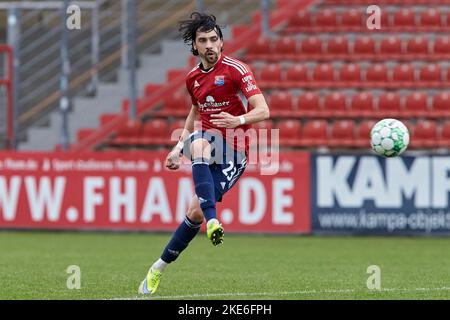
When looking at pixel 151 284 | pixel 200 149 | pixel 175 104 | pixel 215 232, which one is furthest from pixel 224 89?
pixel 175 104

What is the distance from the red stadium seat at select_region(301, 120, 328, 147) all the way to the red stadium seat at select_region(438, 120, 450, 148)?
1.98m

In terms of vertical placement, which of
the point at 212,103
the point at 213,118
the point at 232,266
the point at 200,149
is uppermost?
the point at 212,103

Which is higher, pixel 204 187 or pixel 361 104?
pixel 361 104

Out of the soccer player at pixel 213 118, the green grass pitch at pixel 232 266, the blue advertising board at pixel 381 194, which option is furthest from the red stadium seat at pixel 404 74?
the soccer player at pixel 213 118

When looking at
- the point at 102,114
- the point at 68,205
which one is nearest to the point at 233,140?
the point at 68,205

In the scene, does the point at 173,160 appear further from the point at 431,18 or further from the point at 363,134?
the point at 431,18

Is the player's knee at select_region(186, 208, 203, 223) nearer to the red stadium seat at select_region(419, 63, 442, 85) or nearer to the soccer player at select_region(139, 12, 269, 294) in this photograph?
the soccer player at select_region(139, 12, 269, 294)

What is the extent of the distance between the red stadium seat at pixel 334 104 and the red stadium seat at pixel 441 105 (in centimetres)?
160

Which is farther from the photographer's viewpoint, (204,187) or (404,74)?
(404,74)

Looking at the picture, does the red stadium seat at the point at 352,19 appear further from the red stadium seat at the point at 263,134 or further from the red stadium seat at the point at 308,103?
the red stadium seat at the point at 263,134

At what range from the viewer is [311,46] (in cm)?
2169

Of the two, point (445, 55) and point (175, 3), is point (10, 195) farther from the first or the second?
point (445, 55)

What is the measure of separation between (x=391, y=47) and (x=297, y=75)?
1886mm

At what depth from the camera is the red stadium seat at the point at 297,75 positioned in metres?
21.2
